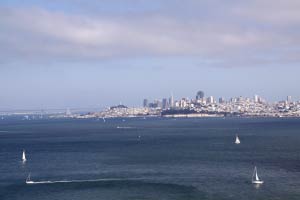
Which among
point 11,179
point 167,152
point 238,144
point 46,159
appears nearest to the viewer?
point 11,179

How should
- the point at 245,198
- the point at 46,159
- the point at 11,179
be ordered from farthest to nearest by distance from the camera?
the point at 46,159 → the point at 11,179 → the point at 245,198

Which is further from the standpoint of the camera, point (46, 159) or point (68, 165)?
point (46, 159)

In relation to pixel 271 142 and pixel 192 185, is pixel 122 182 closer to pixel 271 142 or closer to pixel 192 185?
pixel 192 185

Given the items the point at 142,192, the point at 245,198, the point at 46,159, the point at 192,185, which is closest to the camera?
the point at 245,198

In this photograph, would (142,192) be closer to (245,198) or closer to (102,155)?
(245,198)

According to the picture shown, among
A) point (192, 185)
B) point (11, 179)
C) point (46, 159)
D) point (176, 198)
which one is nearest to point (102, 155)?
point (46, 159)

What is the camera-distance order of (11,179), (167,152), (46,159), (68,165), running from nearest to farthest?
(11,179) → (68,165) → (46,159) → (167,152)

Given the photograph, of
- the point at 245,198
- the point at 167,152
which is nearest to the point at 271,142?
the point at 167,152

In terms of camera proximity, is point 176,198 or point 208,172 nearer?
point 176,198
